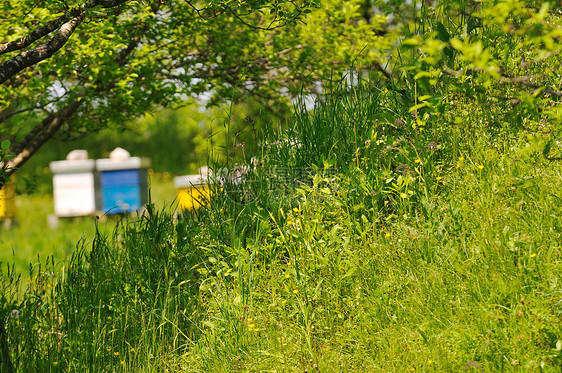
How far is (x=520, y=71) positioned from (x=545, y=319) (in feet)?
8.11

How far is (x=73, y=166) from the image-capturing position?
1252cm

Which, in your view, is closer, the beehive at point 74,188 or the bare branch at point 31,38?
the bare branch at point 31,38

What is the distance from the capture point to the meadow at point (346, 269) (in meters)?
2.82

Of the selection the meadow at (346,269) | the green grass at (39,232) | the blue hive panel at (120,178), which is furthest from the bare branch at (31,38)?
the blue hive panel at (120,178)

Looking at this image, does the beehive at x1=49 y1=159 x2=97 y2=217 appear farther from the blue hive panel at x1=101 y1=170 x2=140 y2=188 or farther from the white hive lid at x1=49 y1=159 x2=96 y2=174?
the blue hive panel at x1=101 y1=170 x2=140 y2=188

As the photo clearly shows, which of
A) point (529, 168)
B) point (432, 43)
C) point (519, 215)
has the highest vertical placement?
point (432, 43)

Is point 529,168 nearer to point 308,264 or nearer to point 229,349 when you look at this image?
point 308,264

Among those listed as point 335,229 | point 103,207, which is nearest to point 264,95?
point 335,229

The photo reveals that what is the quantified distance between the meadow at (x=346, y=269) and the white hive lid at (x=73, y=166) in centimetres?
850

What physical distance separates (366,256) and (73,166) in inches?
422

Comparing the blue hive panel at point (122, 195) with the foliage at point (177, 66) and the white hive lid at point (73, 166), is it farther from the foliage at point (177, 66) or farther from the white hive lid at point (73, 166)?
the foliage at point (177, 66)

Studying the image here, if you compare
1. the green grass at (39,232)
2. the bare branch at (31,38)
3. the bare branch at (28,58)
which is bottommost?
the green grass at (39,232)

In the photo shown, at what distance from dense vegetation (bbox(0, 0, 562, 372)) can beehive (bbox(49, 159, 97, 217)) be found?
339 inches

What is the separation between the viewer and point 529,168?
353 cm
